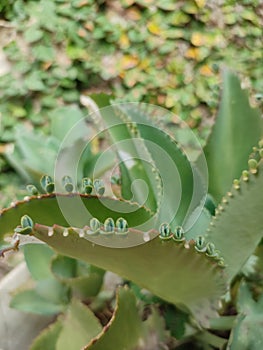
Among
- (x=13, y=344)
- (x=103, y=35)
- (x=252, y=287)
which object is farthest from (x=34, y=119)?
(x=252, y=287)

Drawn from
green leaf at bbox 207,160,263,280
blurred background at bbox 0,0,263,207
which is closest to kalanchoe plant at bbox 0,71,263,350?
green leaf at bbox 207,160,263,280

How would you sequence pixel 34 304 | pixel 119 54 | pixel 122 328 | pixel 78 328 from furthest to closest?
pixel 119 54
pixel 34 304
pixel 78 328
pixel 122 328

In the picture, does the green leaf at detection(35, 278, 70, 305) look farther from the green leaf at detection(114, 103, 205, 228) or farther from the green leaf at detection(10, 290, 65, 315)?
the green leaf at detection(114, 103, 205, 228)

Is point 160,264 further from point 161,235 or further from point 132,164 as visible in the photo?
point 132,164

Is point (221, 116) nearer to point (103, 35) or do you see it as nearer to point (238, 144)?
point (238, 144)

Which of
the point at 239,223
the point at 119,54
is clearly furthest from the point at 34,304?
the point at 119,54
